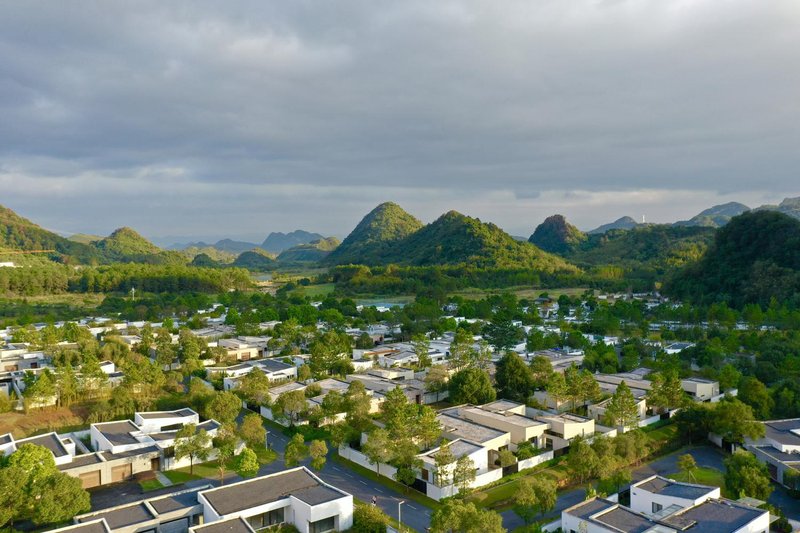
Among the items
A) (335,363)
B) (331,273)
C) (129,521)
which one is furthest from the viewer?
(331,273)

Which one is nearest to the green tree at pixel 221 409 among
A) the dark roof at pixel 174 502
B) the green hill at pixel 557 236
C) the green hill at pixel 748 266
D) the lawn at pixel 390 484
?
the lawn at pixel 390 484

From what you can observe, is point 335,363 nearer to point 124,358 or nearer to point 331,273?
point 124,358

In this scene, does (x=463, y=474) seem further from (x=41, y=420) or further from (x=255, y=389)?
(x=41, y=420)

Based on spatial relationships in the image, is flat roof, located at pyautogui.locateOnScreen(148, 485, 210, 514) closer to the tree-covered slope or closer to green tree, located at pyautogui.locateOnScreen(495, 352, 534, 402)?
green tree, located at pyautogui.locateOnScreen(495, 352, 534, 402)

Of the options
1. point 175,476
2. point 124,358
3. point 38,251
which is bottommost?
point 175,476

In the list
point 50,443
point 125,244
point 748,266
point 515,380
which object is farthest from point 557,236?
point 50,443

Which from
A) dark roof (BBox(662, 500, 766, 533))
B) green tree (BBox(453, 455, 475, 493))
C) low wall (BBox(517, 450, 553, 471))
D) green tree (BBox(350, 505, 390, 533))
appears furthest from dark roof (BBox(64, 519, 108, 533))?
dark roof (BBox(662, 500, 766, 533))

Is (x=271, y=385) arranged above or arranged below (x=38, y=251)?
below

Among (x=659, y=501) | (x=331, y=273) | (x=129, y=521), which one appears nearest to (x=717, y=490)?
(x=659, y=501)

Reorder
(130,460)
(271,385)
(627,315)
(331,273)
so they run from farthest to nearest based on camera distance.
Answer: (331,273) < (627,315) < (271,385) < (130,460)
